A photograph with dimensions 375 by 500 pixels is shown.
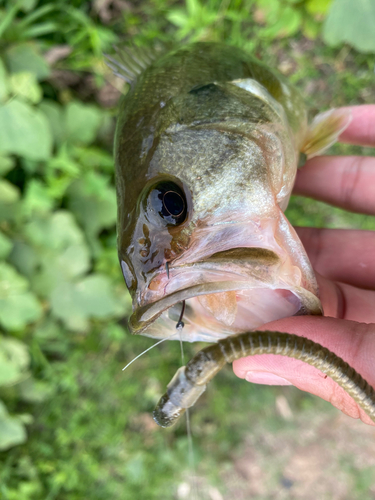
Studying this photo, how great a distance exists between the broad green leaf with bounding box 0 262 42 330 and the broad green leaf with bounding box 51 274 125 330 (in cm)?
19

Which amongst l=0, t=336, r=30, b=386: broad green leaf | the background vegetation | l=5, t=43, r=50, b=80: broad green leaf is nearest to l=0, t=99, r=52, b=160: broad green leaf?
the background vegetation

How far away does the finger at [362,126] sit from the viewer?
2.14 metres

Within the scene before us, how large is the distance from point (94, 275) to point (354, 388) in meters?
2.29

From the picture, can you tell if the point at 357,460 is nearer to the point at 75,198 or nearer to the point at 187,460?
the point at 187,460

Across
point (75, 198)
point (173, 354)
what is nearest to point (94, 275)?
point (75, 198)

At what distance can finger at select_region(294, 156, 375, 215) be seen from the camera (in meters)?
2.12

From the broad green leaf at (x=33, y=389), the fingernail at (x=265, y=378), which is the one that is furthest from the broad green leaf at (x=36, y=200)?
the fingernail at (x=265, y=378)

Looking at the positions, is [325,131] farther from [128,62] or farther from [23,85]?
[23,85]

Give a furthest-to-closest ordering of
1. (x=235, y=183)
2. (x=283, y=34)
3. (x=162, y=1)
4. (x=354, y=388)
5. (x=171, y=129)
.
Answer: (x=162, y=1), (x=283, y=34), (x=171, y=129), (x=235, y=183), (x=354, y=388)

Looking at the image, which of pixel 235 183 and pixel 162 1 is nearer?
pixel 235 183

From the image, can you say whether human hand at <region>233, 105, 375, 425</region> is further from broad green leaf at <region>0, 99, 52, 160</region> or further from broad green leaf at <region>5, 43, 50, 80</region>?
broad green leaf at <region>5, 43, 50, 80</region>

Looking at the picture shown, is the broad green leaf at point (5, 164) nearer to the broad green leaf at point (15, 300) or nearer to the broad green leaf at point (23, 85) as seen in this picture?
the broad green leaf at point (23, 85)

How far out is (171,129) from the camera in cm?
131

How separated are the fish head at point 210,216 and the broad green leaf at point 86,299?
169 centimetres
